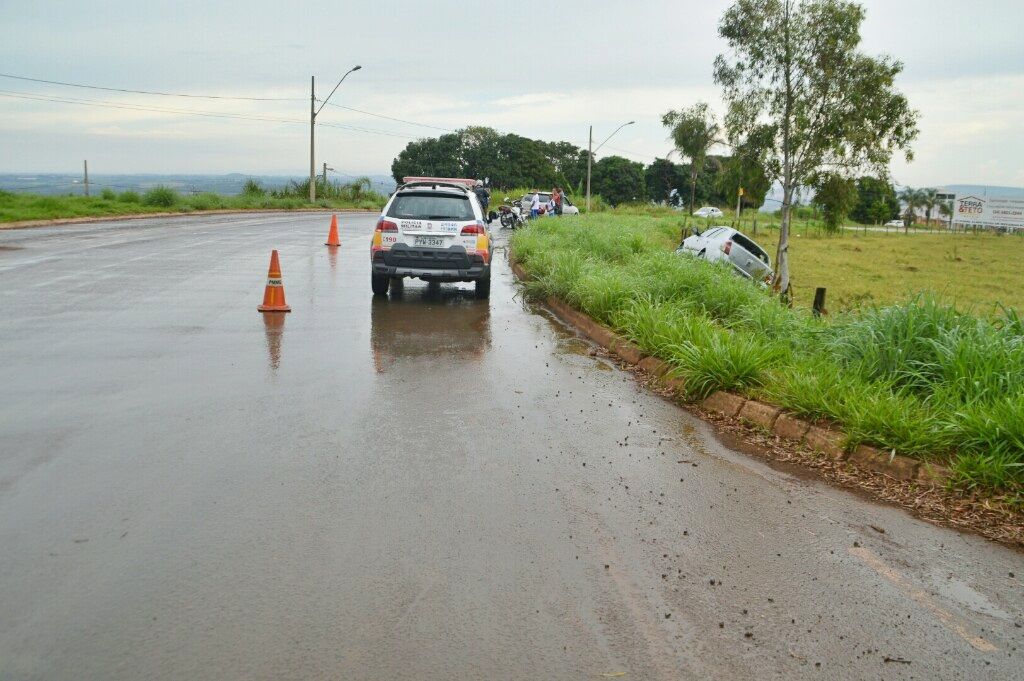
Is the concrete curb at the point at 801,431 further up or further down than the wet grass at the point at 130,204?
further down

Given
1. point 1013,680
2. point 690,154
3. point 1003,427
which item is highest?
point 690,154

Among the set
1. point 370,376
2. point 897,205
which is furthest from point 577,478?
point 897,205

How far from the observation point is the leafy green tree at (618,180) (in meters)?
117

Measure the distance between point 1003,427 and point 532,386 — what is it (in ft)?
12.9

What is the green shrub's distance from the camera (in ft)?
129

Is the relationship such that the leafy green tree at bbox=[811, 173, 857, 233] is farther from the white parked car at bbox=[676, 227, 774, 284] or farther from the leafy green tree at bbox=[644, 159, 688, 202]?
the leafy green tree at bbox=[644, 159, 688, 202]

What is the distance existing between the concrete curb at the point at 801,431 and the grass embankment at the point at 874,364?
0.30 ft

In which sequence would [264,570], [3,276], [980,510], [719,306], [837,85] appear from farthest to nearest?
[837,85] → [3,276] → [719,306] → [980,510] → [264,570]

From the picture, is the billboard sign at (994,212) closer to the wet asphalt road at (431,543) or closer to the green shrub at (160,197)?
the green shrub at (160,197)

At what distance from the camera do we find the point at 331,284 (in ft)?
50.2

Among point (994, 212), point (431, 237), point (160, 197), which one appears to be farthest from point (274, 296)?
point (994, 212)

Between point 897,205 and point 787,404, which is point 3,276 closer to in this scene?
point 787,404

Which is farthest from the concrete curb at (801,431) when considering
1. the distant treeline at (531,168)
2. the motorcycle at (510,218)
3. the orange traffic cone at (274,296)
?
the distant treeline at (531,168)

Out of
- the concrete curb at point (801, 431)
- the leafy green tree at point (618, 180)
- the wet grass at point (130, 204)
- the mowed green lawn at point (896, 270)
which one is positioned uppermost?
the leafy green tree at point (618, 180)
